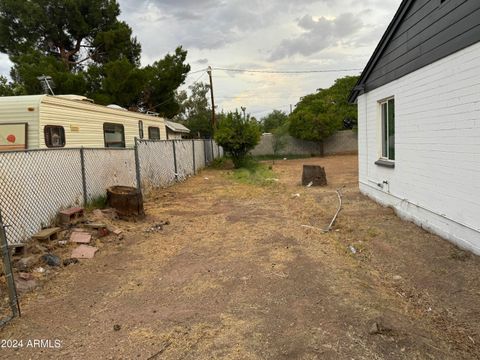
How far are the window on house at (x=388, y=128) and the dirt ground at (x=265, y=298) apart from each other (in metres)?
1.93

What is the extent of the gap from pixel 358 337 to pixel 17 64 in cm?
2402

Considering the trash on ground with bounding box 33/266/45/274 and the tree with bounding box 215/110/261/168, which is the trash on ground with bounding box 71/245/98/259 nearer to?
the trash on ground with bounding box 33/266/45/274

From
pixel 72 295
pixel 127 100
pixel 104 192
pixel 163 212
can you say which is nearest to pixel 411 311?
pixel 72 295

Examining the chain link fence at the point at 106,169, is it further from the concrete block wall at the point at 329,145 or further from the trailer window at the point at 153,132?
the concrete block wall at the point at 329,145

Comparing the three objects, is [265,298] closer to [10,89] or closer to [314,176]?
[314,176]

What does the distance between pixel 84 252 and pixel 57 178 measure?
5.93ft

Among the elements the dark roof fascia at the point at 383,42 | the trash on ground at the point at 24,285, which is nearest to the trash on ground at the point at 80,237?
the trash on ground at the point at 24,285

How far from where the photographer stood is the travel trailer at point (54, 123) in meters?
7.72

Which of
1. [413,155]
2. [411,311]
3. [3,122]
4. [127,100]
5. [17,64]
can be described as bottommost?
[411,311]

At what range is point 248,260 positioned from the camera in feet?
16.2

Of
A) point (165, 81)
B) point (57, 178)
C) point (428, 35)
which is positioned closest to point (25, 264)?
point (57, 178)

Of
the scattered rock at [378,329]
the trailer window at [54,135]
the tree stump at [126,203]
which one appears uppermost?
the trailer window at [54,135]

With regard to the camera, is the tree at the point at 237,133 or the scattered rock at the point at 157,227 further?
the tree at the point at 237,133

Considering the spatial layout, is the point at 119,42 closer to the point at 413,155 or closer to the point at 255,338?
the point at 413,155
